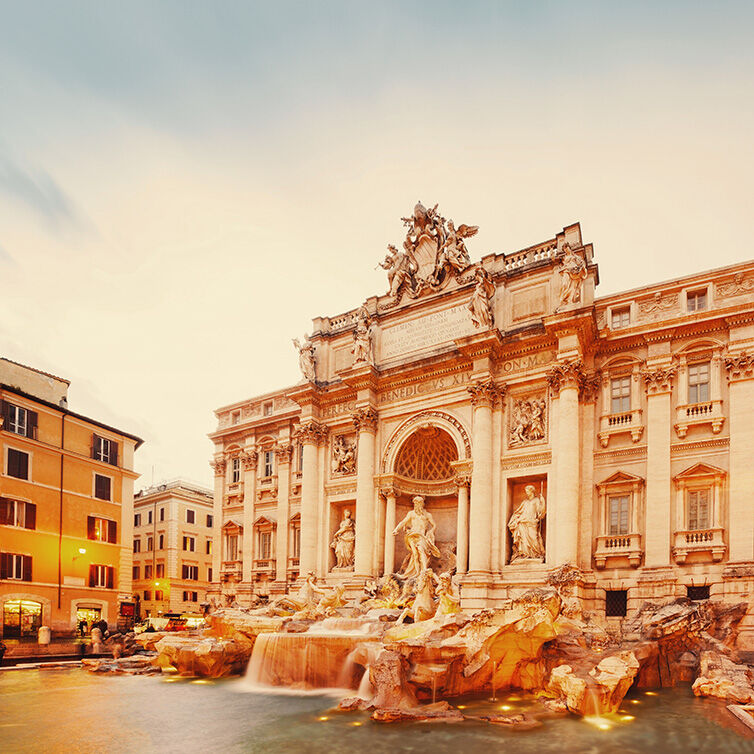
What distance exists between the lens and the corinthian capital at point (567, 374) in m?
25.9

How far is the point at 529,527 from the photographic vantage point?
86.6ft

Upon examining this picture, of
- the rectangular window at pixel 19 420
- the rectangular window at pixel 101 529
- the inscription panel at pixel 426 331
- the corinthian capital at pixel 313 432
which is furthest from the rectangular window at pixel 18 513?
the inscription panel at pixel 426 331

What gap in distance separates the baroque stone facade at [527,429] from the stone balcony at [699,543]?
0.18ft

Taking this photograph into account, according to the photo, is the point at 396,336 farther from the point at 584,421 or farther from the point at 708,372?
the point at 708,372

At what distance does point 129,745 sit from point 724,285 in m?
23.6

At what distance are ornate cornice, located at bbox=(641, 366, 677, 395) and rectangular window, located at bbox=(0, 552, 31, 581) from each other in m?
30.4

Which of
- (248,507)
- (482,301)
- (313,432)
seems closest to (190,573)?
(248,507)

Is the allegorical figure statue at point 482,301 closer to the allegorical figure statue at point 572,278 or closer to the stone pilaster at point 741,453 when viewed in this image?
the allegorical figure statue at point 572,278

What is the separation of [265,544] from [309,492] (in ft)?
19.0

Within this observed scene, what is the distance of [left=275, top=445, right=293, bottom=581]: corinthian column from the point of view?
35438 millimetres

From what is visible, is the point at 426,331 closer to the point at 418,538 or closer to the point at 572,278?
the point at 572,278

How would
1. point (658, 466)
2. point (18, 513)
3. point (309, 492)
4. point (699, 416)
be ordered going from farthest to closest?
point (18, 513)
point (309, 492)
point (658, 466)
point (699, 416)

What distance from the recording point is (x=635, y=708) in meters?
16.8

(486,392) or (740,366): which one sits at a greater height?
(740,366)
